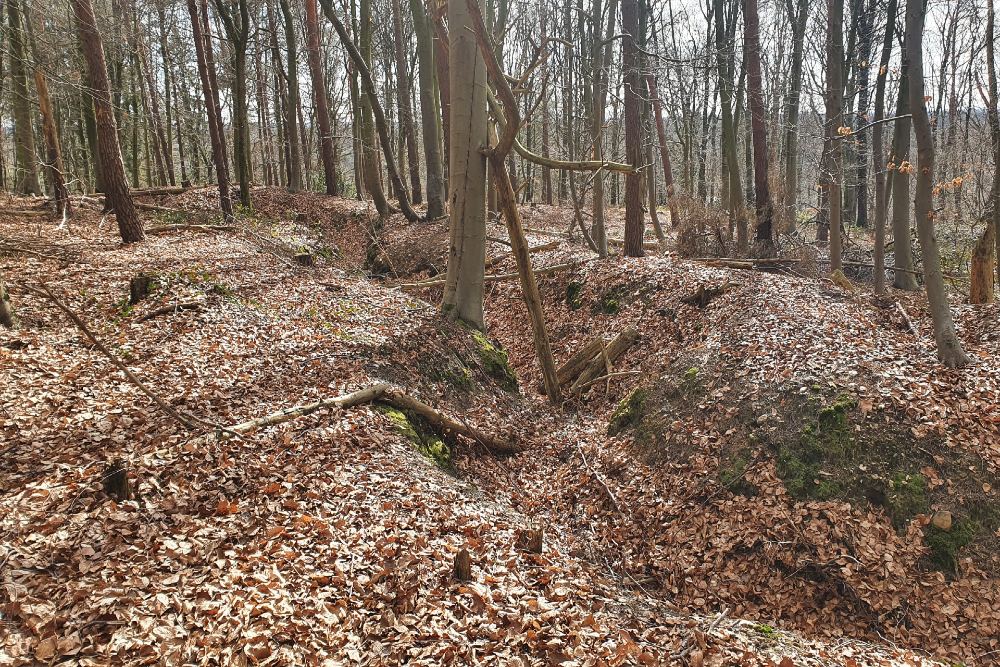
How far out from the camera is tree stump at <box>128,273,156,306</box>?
24.3 feet

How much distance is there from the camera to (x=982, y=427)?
5.18 metres

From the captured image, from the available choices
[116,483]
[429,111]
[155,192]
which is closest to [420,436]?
[116,483]

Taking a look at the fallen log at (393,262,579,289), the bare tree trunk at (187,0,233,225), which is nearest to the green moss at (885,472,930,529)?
the fallen log at (393,262,579,289)

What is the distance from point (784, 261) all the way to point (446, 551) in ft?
33.3

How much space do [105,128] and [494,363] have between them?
8.26 metres

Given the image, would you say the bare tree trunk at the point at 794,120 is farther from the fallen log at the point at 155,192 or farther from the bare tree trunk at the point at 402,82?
the fallen log at the point at 155,192

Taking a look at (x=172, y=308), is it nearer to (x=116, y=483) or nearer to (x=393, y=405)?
(x=393, y=405)

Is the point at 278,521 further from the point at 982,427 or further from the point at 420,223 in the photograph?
the point at 420,223

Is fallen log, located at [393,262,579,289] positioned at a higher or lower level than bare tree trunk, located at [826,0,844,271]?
lower

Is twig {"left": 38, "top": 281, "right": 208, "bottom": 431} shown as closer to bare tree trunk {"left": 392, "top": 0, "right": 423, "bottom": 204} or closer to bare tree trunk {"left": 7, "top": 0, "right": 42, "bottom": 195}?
bare tree trunk {"left": 7, "top": 0, "right": 42, "bottom": 195}

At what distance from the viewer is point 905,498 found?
489cm

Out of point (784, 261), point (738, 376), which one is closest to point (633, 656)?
point (738, 376)

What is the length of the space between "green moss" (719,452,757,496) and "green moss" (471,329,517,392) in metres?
3.50

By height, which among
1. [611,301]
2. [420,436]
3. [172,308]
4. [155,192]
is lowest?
[420,436]
